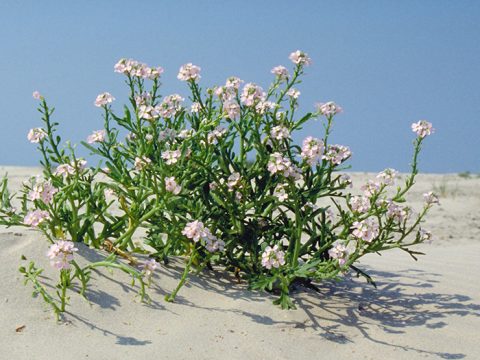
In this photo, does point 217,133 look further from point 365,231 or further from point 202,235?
point 365,231

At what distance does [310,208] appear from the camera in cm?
419

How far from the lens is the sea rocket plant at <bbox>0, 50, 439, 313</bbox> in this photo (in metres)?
4.00

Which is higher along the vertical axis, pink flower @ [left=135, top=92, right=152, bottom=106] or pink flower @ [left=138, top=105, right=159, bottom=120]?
pink flower @ [left=135, top=92, right=152, bottom=106]

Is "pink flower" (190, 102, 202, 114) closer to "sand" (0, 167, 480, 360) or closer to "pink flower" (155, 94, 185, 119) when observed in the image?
"pink flower" (155, 94, 185, 119)

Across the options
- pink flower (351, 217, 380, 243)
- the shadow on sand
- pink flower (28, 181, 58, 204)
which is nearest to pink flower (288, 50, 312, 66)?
pink flower (351, 217, 380, 243)

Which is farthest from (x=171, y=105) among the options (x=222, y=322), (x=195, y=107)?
(x=222, y=322)

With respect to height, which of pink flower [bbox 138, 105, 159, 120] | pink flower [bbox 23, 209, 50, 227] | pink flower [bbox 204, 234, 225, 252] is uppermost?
pink flower [bbox 138, 105, 159, 120]

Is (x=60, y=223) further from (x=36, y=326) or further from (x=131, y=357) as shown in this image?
(x=131, y=357)

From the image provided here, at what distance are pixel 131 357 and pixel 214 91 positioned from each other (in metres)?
1.89

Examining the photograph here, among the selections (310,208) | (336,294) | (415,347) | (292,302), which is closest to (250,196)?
(310,208)

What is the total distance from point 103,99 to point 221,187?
3.11 ft

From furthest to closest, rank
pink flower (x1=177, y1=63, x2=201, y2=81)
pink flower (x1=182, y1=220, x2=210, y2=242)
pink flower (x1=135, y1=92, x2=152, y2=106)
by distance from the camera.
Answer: pink flower (x1=177, y1=63, x2=201, y2=81) → pink flower (x1=135, y1=92, x2=152, y2=106) → pink flower (x1=182, y1=220, x2=210, y2=242)

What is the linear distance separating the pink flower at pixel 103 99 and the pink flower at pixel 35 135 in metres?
0.39

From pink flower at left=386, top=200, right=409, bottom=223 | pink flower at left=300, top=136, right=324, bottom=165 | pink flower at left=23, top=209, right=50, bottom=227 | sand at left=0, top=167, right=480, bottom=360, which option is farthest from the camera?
pink flower at left=386, top=200, right=409, bottom=223
